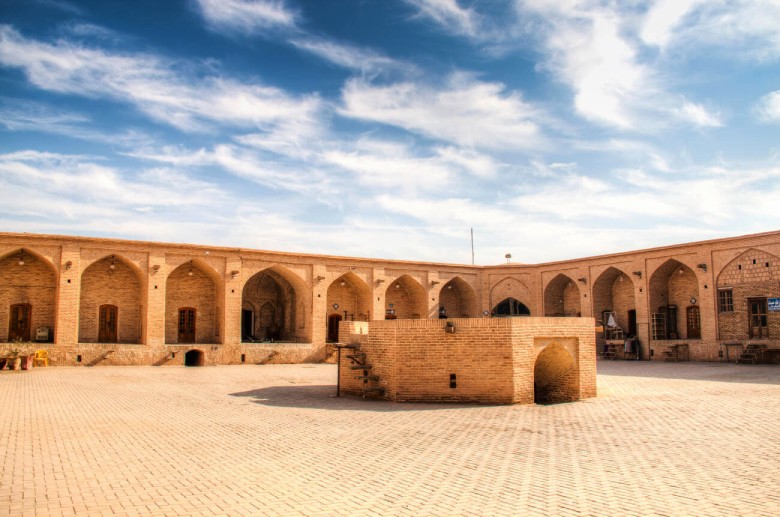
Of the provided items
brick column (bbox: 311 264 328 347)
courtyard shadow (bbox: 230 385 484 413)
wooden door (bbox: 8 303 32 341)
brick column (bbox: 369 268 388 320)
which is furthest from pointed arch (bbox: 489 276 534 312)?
wooden door (bbox: 8 303 32 341)

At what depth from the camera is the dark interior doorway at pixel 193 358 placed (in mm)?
23719

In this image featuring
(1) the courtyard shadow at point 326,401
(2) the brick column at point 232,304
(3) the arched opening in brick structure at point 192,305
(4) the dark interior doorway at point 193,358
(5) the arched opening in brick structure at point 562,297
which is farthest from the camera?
(5) the arched opening in brick structure at point 562,297

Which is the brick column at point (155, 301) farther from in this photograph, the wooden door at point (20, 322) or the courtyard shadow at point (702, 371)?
the courtyard shadow at point (702, 371)

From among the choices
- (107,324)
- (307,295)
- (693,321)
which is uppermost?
(307,295)

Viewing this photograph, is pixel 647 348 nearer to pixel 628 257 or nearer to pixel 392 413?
pixel 628 257

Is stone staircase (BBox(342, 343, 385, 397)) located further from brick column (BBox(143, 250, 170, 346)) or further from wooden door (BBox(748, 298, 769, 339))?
wooden door (BBox(748, 298, 769, 339))

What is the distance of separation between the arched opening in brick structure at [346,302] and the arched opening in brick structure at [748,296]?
1566 cm

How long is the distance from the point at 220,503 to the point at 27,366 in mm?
17809

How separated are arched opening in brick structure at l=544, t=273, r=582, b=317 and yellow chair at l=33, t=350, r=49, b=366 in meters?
23.0

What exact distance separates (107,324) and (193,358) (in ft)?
12.6

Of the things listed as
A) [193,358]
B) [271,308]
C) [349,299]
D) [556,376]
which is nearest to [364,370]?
[556,376]

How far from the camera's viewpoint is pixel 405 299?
102 ft

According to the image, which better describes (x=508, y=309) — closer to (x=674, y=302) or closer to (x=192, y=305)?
(x=674, y=302)

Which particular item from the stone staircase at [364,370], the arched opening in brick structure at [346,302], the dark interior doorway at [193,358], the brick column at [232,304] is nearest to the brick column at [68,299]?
the dark interior doorway at [193,358]
